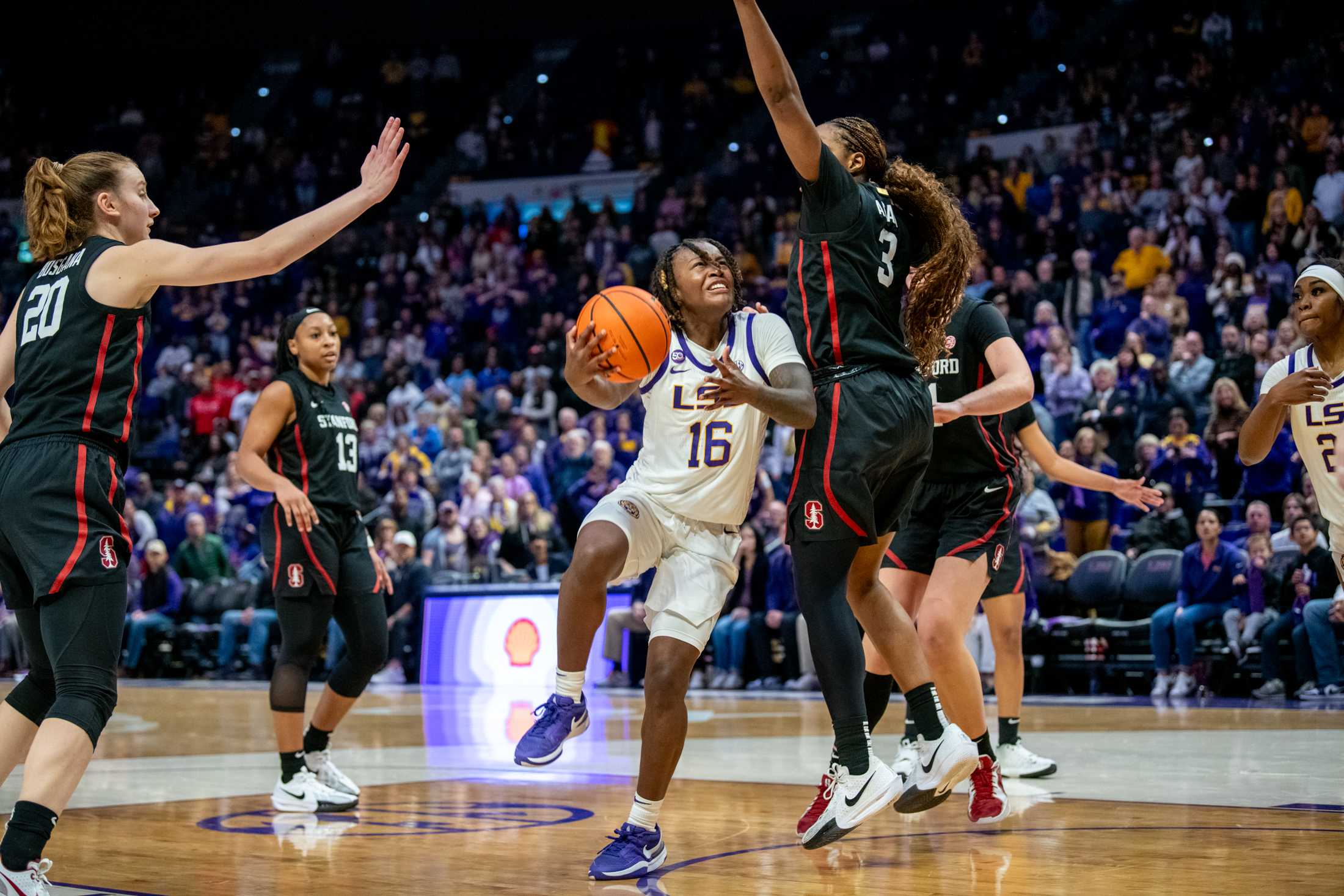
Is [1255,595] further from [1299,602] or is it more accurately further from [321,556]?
[321,556]

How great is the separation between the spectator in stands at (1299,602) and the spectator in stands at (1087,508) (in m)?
1.84

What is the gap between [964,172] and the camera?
18125 millimetres

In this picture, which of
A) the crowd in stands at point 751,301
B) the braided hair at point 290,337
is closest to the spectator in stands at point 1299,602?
the crowd in stands at point 751,301

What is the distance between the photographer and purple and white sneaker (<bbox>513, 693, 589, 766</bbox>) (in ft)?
13.6

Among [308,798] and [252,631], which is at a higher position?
[252,631]

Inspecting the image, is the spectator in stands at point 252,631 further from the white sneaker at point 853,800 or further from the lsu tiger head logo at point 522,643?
the white sneaker at point 853,800

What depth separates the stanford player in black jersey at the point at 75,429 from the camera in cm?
368

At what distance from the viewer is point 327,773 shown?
19.2 ft

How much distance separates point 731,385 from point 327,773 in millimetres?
2851

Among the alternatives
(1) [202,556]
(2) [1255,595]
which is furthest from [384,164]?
(1) [202,556]

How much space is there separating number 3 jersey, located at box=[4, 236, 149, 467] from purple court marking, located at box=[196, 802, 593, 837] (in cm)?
172

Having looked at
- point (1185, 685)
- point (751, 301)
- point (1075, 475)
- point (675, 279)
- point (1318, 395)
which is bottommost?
point (1185, 685)

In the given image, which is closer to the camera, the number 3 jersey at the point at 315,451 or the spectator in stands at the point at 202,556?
the number 3 jersey at the point at 315,451

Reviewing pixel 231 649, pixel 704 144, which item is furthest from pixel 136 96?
pixel 231 649
